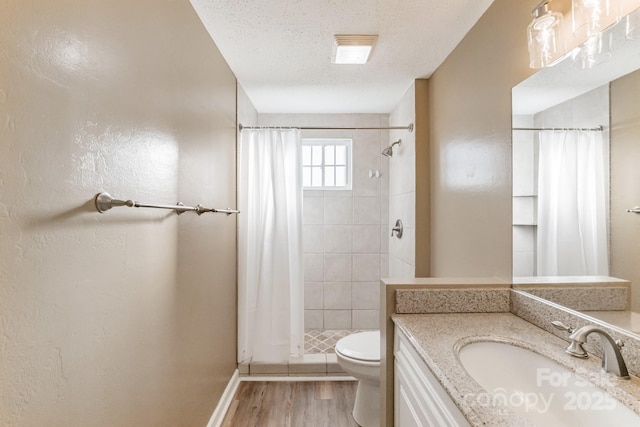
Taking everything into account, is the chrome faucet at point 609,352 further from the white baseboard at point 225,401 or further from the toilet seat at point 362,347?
the white baseboard at point 225,401

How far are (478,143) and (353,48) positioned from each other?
90 cm

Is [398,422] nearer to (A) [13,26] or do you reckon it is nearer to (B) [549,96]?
(B) [549,96]

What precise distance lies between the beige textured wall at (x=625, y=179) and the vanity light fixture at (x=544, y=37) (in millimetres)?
300

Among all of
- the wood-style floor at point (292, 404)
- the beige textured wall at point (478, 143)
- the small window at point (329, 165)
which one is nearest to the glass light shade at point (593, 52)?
the beige textured wall at point (478, 143)

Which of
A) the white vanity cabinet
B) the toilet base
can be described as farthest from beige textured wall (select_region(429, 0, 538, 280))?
the toilet base

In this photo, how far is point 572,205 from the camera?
3.81 ft

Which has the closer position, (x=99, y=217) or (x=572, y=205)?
(x=99, y=217)

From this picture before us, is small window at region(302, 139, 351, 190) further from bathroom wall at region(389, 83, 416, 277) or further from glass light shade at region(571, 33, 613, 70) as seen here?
glass light shade at region(571, 33, 613, 70)

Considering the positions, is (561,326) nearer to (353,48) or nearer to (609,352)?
(609,352)

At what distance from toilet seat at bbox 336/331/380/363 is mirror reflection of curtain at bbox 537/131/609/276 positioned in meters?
1.06

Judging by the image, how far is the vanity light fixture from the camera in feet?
3.85

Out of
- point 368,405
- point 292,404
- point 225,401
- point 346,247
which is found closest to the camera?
point 368,405

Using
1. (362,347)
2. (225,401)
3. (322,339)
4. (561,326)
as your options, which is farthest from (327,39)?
(322,339)

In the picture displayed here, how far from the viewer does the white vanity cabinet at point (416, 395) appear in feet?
2.82
